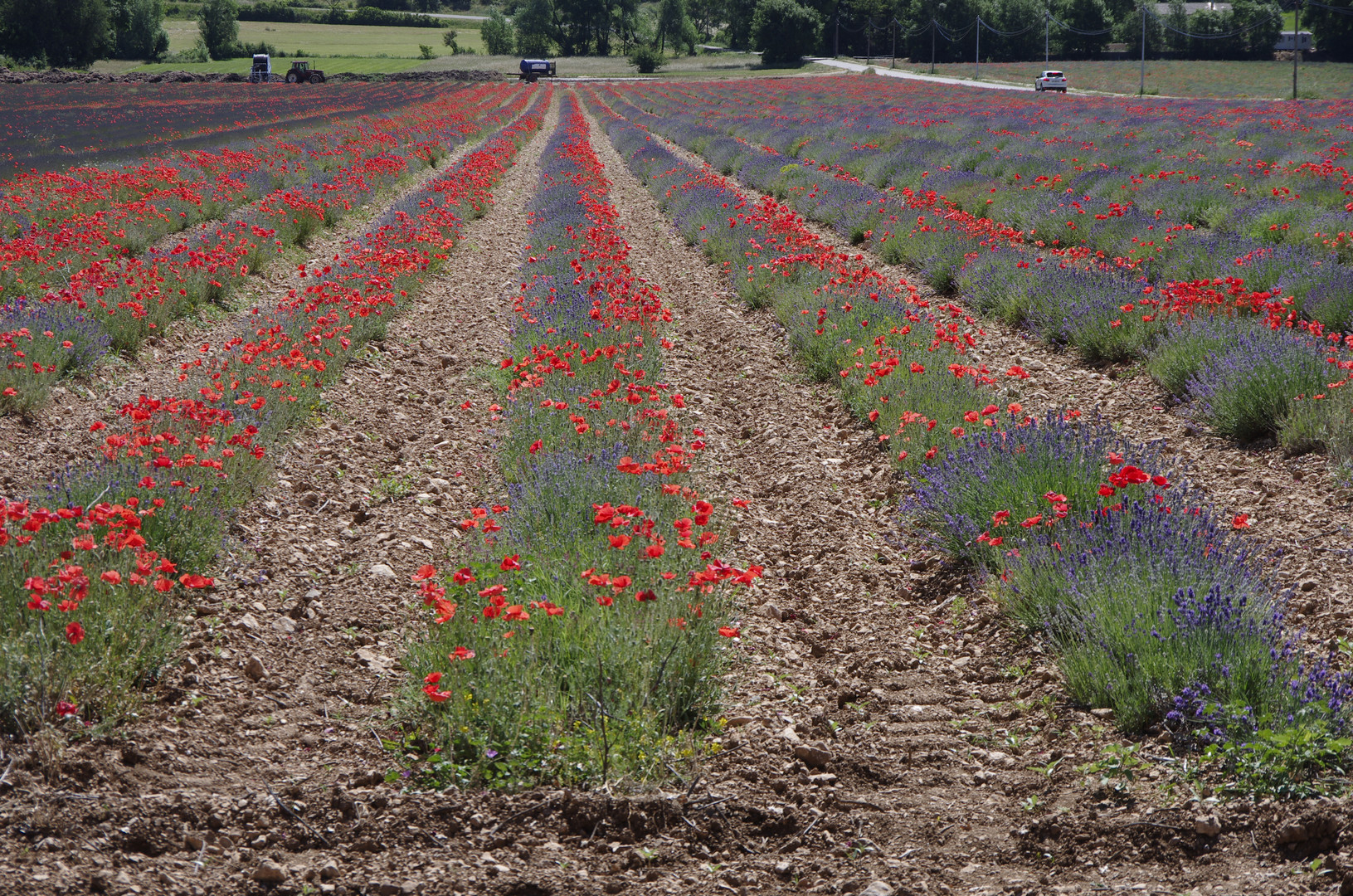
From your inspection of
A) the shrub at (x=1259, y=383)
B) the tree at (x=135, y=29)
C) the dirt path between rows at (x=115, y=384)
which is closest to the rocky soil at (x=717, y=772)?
the shrub at (x=1259, y=383)

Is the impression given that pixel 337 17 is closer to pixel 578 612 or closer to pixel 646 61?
pixel 646 61

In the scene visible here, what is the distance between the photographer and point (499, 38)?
389ft

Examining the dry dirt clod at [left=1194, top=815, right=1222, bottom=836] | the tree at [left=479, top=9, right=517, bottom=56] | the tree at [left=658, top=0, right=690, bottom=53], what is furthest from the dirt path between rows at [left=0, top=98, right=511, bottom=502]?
the tree at [left=479, top=9, right=517, bottom=56]

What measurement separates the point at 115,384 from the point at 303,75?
75.3 m

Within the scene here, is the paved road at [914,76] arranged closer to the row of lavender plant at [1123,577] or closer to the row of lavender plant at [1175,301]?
the row of lavender plant at [1175,301]

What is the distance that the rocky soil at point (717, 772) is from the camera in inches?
114

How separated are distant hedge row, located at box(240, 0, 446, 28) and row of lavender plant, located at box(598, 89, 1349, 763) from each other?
148 meters

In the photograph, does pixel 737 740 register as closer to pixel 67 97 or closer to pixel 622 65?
pixel 67 97

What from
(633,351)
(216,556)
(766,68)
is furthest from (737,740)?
(766,68)

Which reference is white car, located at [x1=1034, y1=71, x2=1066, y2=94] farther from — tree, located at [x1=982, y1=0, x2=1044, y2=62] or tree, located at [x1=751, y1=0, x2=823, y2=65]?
tree, located at [x1=982, y1=0, x2=1044, y2=62]

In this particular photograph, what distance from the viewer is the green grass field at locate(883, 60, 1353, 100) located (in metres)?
52.4

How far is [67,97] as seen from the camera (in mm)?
46812

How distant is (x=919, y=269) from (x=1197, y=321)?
5223 millimetres

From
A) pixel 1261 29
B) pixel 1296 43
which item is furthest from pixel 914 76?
pixel 1261 29
